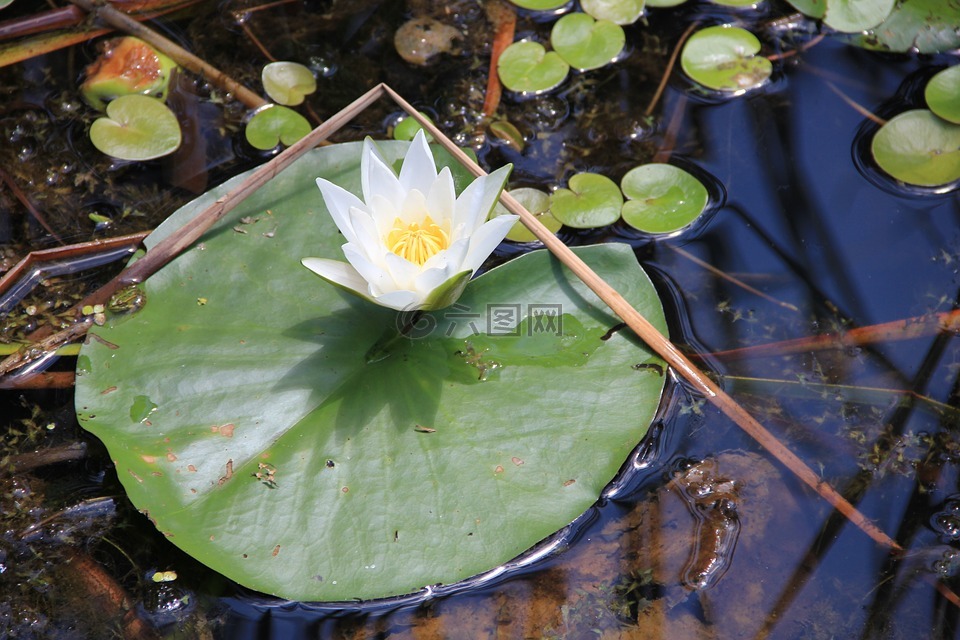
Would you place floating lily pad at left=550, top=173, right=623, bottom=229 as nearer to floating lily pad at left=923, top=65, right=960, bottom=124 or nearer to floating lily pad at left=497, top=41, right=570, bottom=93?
floating lily pad at left=497, top=41, right=570, bottom=93

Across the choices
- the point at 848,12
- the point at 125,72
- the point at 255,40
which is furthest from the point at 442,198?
the point at 848,12

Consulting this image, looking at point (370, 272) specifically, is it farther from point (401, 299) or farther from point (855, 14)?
point (855, 14)

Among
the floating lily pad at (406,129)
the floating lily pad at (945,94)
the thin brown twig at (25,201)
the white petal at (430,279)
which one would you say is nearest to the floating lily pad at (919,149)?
the floating lily pad at (945,94)

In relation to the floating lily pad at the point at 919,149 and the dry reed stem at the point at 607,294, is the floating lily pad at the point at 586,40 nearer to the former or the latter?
the dry reed stem at the point at 607,294

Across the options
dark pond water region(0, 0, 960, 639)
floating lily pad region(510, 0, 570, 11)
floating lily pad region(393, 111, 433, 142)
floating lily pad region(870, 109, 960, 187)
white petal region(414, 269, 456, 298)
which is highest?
floating lily pad region(510, 0, 570, 11)

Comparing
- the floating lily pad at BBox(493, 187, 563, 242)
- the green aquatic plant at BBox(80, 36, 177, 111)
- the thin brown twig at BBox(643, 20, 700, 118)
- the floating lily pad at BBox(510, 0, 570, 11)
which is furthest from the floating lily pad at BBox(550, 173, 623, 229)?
the green aquatic plant at BBox(80, 36, 177, 111)
